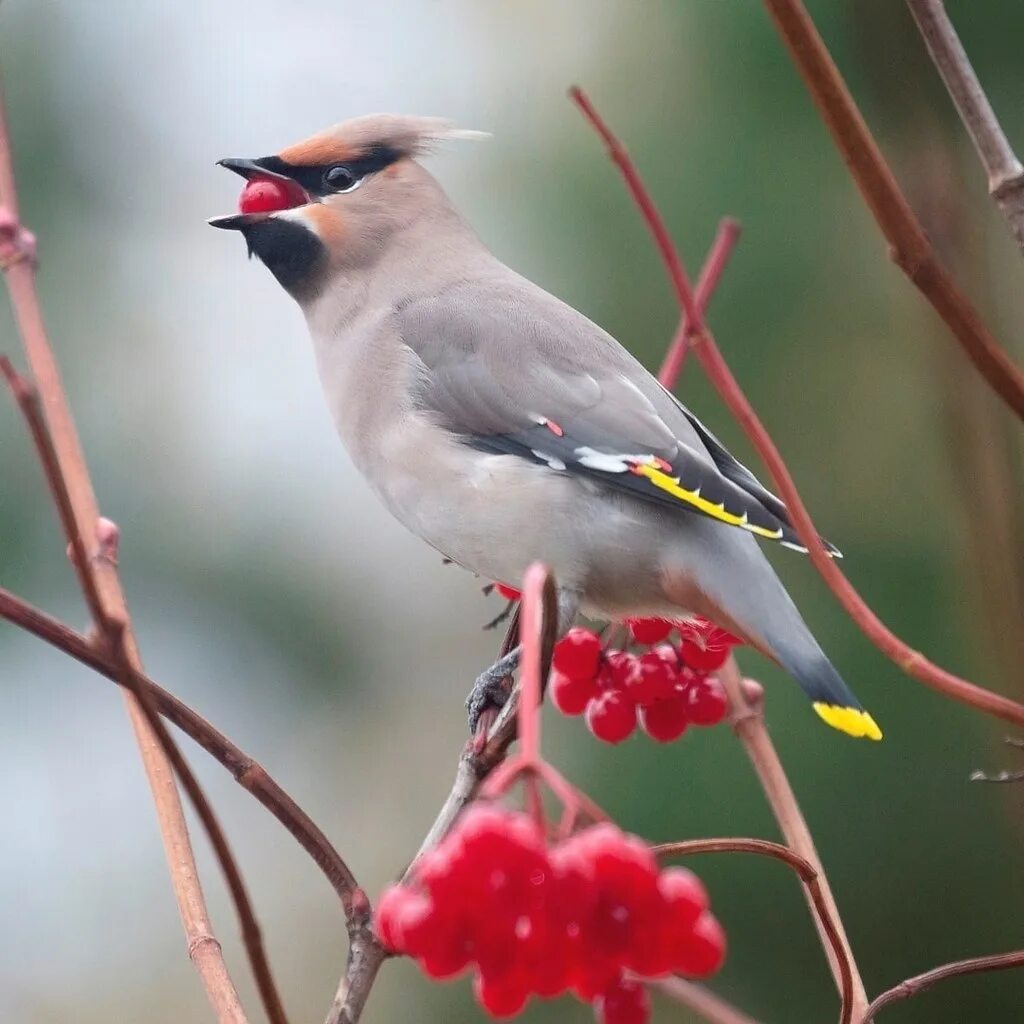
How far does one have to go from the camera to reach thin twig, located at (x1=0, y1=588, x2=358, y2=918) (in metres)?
0.81

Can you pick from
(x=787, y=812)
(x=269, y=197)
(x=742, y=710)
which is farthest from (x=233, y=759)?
(x=269, y=197)

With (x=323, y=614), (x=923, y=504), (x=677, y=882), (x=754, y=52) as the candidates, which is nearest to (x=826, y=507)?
(x=923, y=504)

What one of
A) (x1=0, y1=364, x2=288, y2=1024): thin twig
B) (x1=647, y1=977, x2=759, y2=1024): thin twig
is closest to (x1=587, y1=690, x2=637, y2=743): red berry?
(x1=647, y1=977, x2=759, y2=1024): thin twig

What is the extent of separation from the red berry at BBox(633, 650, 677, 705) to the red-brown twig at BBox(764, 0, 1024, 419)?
2.57ft

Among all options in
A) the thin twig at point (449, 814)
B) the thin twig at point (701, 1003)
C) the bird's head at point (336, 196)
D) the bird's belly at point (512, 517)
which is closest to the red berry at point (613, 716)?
the thin twig at point (449, 814)

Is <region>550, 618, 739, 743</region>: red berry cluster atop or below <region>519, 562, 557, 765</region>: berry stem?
below

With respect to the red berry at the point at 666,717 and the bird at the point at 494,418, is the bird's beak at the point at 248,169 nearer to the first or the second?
the bird at the point at 494,418

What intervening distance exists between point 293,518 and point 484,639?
62 centimetres

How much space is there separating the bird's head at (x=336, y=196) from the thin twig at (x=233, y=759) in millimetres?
1073

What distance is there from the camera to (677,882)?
809 mm

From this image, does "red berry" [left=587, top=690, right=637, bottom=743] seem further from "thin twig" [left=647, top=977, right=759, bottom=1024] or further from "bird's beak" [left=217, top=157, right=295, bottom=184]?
"bird's beak" [left=217, top=157, right=295, bottom=184]

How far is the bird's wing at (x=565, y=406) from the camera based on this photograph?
1.68 m

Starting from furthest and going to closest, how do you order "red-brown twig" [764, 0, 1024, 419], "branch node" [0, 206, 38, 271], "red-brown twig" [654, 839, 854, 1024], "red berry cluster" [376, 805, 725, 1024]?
"branch node" [0, 206, 38, 271]
"red-brown twig" [654, 839, 854, 1024]
"red berry cluster" [376, 805, 725, 1024]
"red-brown twig" [764, 0, 1024, 419]

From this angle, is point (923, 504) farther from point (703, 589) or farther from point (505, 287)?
point (703, 589)
